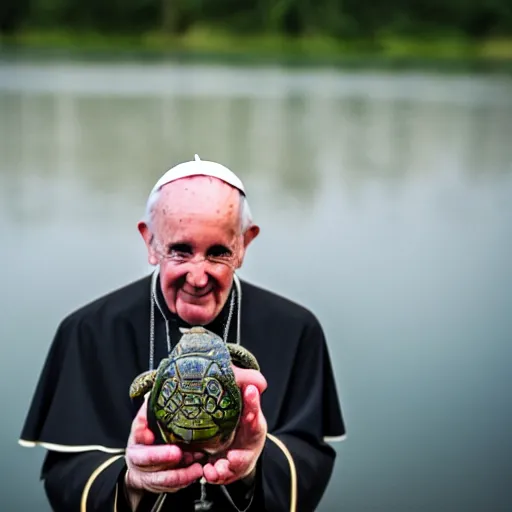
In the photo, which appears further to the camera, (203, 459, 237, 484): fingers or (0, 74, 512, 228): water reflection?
(0, 74, 512, 228): water reflection

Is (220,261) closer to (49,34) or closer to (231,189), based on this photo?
(231,189)

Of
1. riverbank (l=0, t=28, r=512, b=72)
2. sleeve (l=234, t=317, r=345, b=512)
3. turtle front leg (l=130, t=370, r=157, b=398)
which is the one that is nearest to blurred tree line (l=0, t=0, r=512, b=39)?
riverbank (l=0, t=28, r=512, b=72)

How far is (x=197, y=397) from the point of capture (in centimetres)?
157

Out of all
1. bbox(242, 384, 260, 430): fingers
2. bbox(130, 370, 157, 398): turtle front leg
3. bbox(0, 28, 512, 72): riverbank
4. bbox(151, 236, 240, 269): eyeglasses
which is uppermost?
bbox(0, 28, 512, 72): riverbank

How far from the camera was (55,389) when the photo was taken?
2.03 metres

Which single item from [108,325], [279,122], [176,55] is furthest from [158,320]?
[176,55]

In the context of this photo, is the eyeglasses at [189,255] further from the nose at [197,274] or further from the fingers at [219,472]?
the fingers at [219,472]

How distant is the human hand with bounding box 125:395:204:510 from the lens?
5.16ft

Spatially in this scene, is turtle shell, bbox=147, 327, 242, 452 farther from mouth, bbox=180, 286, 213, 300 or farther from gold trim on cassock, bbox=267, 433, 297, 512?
gold trim on cassock, bbox=267, 433, 297, 512

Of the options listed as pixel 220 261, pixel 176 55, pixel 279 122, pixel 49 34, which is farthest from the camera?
pixel 176 55

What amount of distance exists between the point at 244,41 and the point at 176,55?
10.3ft

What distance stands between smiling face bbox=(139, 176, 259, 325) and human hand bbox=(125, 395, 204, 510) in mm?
161

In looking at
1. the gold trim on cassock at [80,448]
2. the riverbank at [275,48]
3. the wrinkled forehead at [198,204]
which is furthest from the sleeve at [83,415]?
the riverbank at [275,48]

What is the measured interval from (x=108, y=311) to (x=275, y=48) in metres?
15.3
